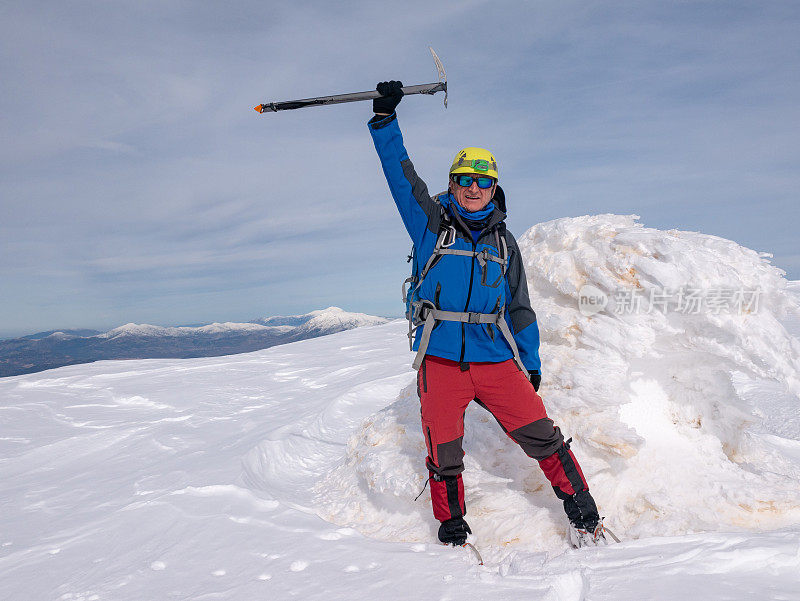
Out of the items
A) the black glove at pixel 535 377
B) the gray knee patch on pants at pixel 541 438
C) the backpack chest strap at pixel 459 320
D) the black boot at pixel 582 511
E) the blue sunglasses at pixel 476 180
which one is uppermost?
the blue sunglasses at pixel 476 180

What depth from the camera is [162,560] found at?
112 inches

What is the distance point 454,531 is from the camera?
2.93 metres

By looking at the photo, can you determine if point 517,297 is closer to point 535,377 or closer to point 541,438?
point 535,377

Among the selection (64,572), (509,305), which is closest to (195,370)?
(64,572)

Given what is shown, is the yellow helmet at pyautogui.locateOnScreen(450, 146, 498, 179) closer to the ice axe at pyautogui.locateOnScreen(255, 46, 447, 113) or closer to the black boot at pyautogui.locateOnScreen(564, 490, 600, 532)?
the ice axe at pyautogui.locateOnScreen(255, 46, 447, 113)

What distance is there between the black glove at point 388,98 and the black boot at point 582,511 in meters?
2.98

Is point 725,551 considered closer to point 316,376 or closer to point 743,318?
point 743,318

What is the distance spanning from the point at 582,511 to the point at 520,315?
139 centimetres

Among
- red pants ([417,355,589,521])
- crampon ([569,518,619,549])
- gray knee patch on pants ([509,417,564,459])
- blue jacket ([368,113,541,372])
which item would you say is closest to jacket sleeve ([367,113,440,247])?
blue jacket ([368,113,541,372])

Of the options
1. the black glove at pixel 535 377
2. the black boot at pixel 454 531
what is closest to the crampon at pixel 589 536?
the black boot at pixel 454 531

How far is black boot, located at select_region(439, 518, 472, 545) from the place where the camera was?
2.90m

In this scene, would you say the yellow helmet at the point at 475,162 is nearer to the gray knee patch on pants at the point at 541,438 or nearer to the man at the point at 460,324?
the man at the point at 460,324

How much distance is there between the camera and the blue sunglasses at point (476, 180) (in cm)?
299

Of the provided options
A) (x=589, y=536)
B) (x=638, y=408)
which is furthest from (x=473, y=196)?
(x=589, y=536)
